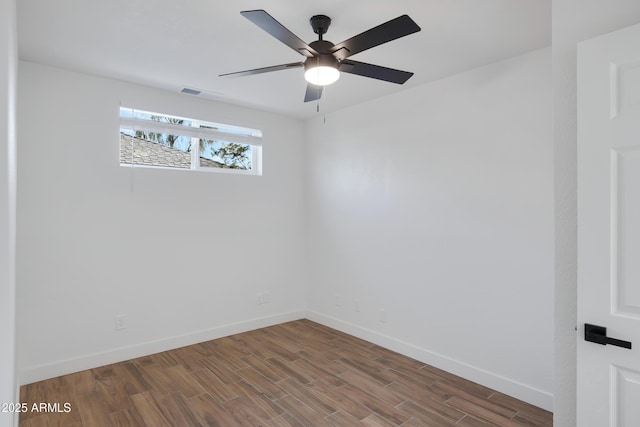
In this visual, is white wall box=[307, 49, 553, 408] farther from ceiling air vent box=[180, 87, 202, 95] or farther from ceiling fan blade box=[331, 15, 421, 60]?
ceiling air vent box=[180, 87, 202, 95]

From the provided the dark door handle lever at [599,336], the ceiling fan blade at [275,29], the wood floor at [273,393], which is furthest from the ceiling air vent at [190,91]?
the dark door handle lever at [599,336]

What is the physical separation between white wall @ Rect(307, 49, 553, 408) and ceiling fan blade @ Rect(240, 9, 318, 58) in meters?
1.63

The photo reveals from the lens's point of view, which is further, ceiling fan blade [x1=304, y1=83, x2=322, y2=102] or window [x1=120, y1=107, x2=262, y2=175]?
window [x1=120, y1=107, x2=262, y2=175]

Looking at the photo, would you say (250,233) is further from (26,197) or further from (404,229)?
(26,197)

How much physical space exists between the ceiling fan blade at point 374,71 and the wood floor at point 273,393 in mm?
2216

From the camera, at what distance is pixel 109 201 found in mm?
3156

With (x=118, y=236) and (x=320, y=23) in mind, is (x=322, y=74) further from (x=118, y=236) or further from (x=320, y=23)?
(x=118, y=236)

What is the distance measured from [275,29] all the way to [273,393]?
2459 millimetres

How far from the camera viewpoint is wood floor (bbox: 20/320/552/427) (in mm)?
2334

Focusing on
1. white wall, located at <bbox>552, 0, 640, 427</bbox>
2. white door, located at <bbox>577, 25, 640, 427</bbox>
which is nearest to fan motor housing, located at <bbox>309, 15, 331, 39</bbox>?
white wall, located at <bbox>552, 0, 640, 427</bbox>

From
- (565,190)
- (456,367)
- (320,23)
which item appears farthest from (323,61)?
(456,367)

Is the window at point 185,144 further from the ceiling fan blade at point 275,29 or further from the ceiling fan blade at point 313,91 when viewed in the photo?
the ceiling fan blade at point 275,29

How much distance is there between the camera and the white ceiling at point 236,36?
199cm

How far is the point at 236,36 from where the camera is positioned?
2.33 meters
